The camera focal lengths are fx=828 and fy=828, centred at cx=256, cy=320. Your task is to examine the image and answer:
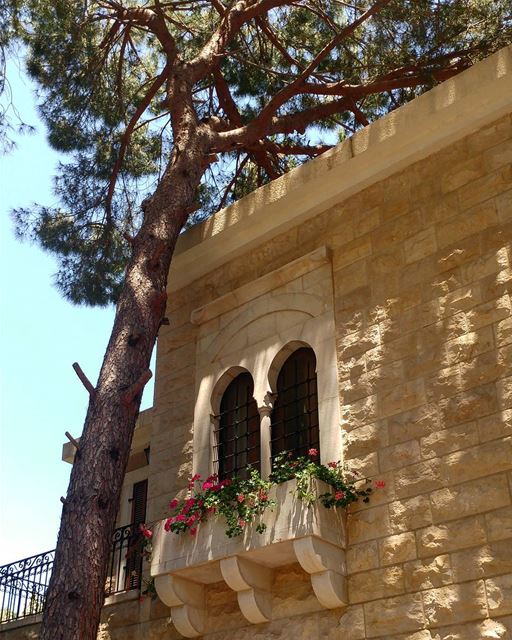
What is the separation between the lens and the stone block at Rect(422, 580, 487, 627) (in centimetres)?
581

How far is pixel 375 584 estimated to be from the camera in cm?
648

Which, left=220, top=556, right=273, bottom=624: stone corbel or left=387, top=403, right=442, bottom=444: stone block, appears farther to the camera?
left=220, top=556, right=273, bottom=624: stone corbel

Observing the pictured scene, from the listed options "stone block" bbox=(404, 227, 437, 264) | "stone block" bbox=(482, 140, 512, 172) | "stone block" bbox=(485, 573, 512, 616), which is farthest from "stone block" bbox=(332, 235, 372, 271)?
"stone block" bbox=(485, 573, 512, 616)

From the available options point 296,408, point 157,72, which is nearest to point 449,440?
point 296,408

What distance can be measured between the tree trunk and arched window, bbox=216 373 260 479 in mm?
1581

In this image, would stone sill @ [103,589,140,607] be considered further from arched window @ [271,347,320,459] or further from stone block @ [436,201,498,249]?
stone block @ [436,201,498,249]

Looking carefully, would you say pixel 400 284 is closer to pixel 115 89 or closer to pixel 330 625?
pixel 330 625

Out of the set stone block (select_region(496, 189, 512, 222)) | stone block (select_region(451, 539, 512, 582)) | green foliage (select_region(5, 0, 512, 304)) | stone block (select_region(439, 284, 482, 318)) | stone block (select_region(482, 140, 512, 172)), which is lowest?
stone block (select_region(451, 539, 512, 582))

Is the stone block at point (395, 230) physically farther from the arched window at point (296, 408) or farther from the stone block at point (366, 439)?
the stone block at point (366, 439)

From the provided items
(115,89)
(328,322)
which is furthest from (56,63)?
(328,322)

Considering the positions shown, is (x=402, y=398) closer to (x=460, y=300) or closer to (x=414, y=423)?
(x=414, y=423)

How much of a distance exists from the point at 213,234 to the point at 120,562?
12.2ft

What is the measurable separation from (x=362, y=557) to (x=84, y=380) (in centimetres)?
267

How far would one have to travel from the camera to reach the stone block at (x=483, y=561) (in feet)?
19.0
